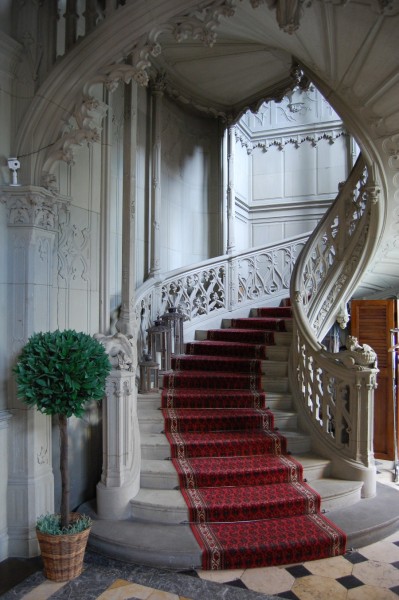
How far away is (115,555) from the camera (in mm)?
3074

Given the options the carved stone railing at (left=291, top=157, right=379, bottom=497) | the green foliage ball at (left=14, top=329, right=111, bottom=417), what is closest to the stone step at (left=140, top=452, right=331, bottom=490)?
the carved stone railing at (left=291, top=157, right=379, bottom=497)

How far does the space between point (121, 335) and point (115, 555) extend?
1.45 metres

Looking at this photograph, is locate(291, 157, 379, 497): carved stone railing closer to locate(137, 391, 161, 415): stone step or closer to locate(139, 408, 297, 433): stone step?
locate(139, 408, 297, 433): stone step

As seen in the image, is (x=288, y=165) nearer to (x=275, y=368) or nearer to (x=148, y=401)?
(x=275, y=368)

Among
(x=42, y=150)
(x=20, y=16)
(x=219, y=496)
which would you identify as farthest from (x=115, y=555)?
(x=20, y=16)

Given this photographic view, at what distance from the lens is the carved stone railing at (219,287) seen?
17.8 feet

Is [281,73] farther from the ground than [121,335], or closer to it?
farther from the ground

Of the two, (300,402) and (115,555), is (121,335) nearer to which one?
(115,555)

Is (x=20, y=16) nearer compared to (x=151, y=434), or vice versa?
(x=20, y=16)

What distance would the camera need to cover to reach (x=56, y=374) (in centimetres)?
275

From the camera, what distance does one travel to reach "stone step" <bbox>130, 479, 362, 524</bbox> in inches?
133

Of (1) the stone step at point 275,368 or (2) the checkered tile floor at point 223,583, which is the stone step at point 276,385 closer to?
(1) the stone step at point 275,368

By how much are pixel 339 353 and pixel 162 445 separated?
1.70 metres

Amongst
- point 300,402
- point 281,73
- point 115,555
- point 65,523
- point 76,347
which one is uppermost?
point 281,73
